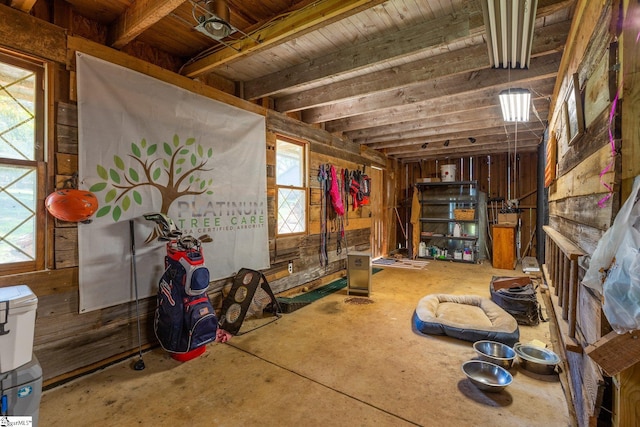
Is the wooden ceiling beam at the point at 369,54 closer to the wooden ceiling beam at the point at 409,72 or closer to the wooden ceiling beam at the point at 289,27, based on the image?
the wooden ceiling beam at the point at 409,72

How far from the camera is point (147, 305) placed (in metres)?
2.69

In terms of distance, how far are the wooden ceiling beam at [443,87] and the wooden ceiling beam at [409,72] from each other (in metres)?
0.18

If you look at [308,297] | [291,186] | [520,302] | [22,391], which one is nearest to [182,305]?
[22,391]

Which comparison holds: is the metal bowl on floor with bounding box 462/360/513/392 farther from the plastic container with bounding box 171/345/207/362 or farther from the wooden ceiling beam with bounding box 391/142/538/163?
the wooden ceiling beam with bounding box 391/142/538/163

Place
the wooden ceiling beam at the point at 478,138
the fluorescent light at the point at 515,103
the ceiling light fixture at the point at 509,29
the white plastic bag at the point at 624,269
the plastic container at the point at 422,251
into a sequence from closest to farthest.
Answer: the white plastic bag at the point at 624,269, the ceiling light fixture at the point at 509,29, the fluorescent light at the point at 515,103, the wooden ceiling beam at the point at 478,138, the plastic container at the point at 422,251

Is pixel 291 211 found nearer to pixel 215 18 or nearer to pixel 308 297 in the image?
pixel 308 297

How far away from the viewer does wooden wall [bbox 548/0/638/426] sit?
48.7 inches

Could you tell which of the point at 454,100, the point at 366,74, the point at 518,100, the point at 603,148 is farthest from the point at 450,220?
the point at 603,148

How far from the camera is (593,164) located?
155cm

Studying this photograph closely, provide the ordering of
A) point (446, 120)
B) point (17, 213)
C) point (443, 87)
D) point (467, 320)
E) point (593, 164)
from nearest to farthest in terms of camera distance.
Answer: point (593, 164) < point (17, 213) < point (467, 320) < point (443, 87) < point (446, 120)

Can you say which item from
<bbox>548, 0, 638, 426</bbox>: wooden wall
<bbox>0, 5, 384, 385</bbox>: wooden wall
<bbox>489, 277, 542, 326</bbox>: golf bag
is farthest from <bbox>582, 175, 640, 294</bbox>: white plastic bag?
<bbox>0, 5, 384, 385</bbox>: wooden wall

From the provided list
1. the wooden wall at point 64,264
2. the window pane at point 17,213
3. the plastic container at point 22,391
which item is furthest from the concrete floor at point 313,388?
the window pane at point 17,213

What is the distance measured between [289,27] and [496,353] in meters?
3.06

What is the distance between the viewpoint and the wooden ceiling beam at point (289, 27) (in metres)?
1.89
